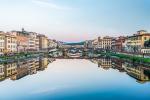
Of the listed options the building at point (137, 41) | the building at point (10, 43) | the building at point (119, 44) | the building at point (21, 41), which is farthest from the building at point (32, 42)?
the building at point (137, 41)

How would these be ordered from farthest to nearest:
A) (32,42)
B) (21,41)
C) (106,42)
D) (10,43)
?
(106,42)
(32,42)
(21,41)
(10,43)

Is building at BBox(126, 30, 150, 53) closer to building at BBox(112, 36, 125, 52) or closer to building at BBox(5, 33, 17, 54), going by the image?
building at BBox(112, 36, 125, 52)

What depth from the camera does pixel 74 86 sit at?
17750 mm

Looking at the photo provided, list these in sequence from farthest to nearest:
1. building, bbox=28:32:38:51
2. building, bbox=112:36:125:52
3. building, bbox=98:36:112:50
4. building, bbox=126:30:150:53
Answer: building, bbox=98:36:112:50 → building, bbox=112:36:125:52 → building, bbox=28:32:38:51 → building, bbox=126:30:150:53

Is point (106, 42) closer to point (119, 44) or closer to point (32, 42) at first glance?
point (119, 44)

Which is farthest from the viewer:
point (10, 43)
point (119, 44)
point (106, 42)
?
point (106, 42)

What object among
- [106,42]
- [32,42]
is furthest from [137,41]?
[106,42]

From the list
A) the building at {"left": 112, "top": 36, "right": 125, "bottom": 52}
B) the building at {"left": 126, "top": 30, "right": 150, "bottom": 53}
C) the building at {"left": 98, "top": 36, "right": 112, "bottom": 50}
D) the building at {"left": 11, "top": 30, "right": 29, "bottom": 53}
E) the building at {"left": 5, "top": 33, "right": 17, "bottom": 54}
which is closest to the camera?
the building at {"left": 5, "top": 33, "right": 17, "bottom": 54}

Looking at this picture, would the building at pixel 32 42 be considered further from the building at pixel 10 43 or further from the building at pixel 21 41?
the building at pixel 10 43

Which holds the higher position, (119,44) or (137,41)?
(137,41)

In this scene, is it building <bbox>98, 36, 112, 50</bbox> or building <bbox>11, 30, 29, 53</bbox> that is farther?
building <bbox>98, 36, 112, 50</bbox>

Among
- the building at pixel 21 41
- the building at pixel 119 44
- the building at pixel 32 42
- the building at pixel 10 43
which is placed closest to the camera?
the building at pixel 10 43

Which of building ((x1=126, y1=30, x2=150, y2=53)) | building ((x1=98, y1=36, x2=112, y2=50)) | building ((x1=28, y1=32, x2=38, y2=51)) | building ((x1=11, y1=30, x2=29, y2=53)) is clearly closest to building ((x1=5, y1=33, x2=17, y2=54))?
building ((x1=11, y1=30, x2=29, y2=53))

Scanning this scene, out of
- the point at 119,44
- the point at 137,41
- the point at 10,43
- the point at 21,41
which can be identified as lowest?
the point at 119,44
